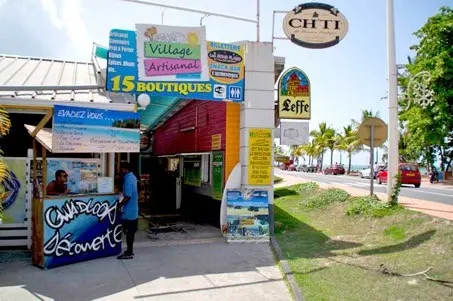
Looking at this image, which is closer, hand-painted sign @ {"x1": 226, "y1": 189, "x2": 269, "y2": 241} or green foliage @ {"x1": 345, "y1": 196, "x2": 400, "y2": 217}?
hand-painted sign @ {"x1": 226, "y1": 189, "x2": 269, "y2": 241}

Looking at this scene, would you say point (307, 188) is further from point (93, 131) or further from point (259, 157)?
point (93, 131)

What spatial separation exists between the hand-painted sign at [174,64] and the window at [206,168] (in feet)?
8.92

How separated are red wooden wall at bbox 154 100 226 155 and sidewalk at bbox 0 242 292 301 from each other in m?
3.59

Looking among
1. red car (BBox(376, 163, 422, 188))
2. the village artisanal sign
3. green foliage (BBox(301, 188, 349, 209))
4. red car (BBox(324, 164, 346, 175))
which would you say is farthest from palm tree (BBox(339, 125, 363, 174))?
the village artisanal sign

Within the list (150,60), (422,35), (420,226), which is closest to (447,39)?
(422,35)

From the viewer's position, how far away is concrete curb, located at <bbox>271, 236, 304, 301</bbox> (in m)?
5.45

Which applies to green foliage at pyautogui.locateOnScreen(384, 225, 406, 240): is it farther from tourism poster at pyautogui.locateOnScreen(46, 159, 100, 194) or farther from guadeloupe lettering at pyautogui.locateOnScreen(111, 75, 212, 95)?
tourism poster at pyautogui.locateOnScreen(46, 159, 100, 194)

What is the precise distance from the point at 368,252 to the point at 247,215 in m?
2.86

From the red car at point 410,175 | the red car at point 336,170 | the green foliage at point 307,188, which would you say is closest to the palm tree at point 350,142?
the red car at point 336,170

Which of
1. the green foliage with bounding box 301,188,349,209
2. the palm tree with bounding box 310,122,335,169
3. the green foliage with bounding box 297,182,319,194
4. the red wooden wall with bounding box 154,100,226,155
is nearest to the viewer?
the red wooden wall with bounding box 154,100,226,155

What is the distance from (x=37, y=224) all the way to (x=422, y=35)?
35669 mm

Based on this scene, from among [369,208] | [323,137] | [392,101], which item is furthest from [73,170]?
[323,137]

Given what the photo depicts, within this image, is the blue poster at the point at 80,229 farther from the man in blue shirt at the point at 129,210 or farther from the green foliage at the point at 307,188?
the green foliage at the point at 307,188

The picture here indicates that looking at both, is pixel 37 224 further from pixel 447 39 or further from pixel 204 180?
pixel 447 39
